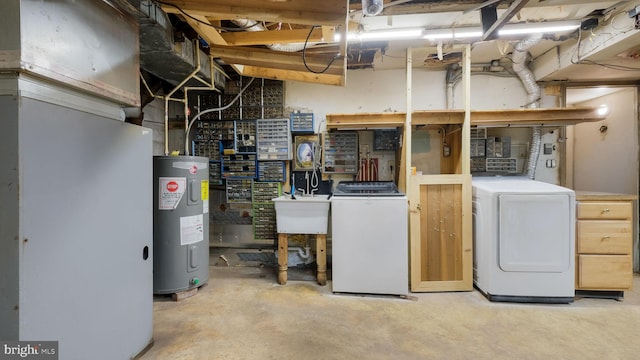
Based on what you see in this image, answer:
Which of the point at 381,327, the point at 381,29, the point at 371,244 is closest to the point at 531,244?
the point at 371,244

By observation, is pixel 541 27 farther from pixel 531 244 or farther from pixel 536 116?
pixel 531 244

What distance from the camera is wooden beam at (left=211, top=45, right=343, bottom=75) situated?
2404mm

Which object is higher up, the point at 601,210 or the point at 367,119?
the point at 367,119

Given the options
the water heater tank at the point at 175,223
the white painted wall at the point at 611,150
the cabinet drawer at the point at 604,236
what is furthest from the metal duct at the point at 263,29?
the white painted wall at the point at 611,150

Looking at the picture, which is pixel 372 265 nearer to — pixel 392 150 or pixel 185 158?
pixel 392 150

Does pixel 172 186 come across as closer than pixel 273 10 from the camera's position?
No

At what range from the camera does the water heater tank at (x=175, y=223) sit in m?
2.31

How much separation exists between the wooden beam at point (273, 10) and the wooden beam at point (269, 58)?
0.78m

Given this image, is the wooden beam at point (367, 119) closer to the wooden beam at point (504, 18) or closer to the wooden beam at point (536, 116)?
the wooden beam at point (536, 116)

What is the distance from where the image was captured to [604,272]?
7.57 feet

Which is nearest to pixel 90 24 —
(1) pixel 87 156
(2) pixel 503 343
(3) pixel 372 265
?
(1) pixel 87 156

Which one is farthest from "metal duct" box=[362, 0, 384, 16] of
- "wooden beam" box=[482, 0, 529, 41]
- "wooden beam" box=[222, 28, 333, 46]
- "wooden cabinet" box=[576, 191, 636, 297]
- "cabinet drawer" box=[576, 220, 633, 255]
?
"cabinet drawer" box=[576, 220, 633, 255]

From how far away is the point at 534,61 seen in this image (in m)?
3.04

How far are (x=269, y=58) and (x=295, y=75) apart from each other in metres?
0.47
